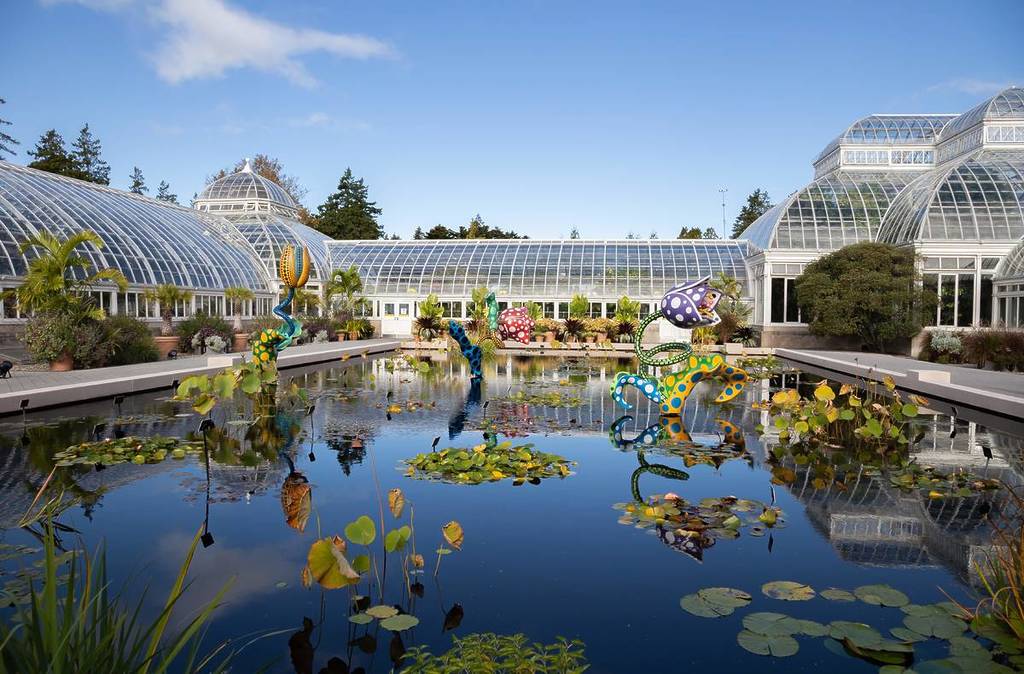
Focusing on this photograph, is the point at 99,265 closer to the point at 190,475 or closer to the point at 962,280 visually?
the point at 190,475

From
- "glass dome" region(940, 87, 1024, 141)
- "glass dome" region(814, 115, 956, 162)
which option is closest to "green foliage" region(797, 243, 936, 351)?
"glass dome" region(940, 87, 1024, 141)

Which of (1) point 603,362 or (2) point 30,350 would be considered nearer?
(2) point 30,350

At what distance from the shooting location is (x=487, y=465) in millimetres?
9047

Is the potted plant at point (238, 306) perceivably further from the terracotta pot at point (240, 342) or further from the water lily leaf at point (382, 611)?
the water lily leaf at point (382, 611)

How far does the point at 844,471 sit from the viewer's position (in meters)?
9.25

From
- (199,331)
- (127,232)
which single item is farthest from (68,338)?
(127,232)

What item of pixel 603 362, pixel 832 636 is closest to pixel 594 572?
pixel 832 636

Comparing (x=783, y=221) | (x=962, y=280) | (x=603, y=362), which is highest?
(x=783, y=221)

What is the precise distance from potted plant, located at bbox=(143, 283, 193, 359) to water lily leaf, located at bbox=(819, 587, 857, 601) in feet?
74.6

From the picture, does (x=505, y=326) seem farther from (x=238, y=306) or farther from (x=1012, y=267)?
(x=1012, y=267)

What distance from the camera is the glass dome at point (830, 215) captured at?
3547cm

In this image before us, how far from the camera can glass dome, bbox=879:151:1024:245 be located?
2997cm

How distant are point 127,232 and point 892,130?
39.5 metres

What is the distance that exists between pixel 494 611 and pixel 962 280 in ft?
105
